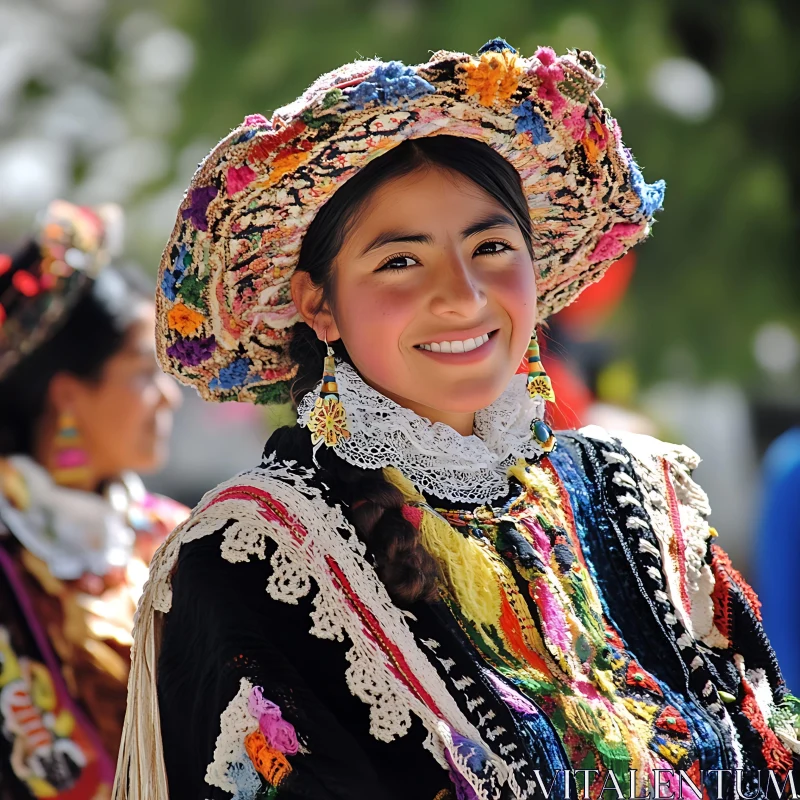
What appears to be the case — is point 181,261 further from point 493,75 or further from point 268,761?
point 268,761

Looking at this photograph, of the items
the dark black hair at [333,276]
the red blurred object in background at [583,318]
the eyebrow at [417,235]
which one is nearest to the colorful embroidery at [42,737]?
the dark black hair at [333,276]

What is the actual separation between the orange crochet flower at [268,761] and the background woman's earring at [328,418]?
1.73 feet

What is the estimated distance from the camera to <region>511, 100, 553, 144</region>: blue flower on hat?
2.31 metres

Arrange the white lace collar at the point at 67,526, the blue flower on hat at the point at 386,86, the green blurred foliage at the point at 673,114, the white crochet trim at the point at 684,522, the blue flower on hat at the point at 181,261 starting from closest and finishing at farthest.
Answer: the blue flower on hat at the point at 386,86, the blue flower on hat at the point at 181,261, the white crochet trim at the point at 684,522, the white lace collar at the point at 67,526, the green blurred foliage at the point at 673,114

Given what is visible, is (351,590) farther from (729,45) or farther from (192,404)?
(192,404)

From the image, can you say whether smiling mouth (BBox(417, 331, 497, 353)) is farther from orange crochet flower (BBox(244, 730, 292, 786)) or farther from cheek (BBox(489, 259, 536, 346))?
orange crochet flower (BBox(244, 730, 292, 786))

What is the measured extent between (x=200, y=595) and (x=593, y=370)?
240 inches

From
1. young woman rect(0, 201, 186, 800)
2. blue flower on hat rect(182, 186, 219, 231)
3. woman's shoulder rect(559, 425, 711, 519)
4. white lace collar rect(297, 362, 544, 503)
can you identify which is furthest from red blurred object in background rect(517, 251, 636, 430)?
blue flower on hat rect(182, 186, 219, 231)

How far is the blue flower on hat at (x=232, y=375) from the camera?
2543mm

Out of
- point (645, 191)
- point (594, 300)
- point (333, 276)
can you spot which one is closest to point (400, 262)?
point (333, 276)

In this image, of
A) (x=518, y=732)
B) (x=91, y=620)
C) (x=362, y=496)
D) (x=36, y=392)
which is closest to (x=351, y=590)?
(x=362, y=496)

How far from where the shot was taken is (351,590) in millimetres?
2152

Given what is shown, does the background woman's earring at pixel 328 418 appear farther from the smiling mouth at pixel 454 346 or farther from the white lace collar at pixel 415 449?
the smiling mouth at pixel 454 346

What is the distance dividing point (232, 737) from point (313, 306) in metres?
0.82
